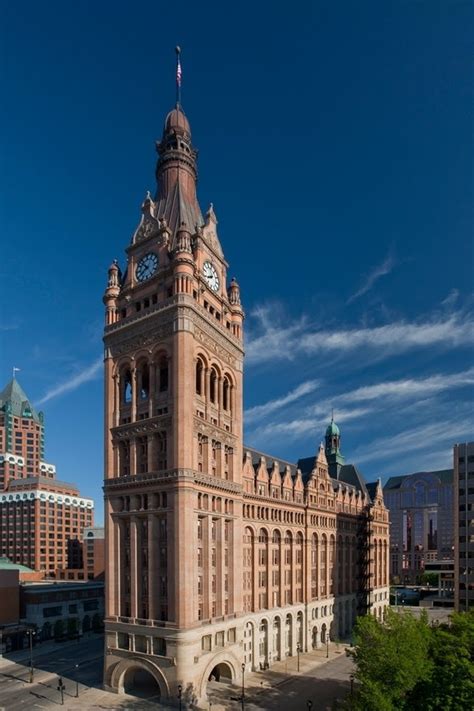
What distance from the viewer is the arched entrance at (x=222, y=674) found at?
7200 centimetres

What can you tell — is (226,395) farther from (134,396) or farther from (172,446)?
(172,446)

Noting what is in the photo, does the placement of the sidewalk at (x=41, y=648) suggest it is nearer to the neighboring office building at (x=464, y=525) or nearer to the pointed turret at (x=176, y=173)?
the neighboring office building at (x=464, y=525)

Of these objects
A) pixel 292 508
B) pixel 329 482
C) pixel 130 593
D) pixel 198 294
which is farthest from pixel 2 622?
pixel 198 294

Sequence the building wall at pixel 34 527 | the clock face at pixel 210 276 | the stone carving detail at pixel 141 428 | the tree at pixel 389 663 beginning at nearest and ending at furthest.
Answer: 1. the tree at pixel 389 663
2. the stone carving detail at pixel 141 428
3. the clock face at pixel 210 276
4. the building wall at pixel 34 527

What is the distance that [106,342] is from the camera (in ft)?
259

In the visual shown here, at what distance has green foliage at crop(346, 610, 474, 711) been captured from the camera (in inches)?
1808

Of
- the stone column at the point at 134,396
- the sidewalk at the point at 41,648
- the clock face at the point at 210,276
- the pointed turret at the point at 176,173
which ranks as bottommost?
the sidewalk at the point at 41,648

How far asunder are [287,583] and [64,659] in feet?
132

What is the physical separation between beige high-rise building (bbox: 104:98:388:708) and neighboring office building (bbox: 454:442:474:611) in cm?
3634

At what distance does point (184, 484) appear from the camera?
6494cm

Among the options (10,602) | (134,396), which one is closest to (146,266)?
(134,396)

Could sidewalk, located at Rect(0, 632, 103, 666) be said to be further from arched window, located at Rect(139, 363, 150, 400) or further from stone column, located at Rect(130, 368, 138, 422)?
arched window, located at Rect(139, 363, 150, 400)

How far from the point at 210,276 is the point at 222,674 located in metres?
55.7

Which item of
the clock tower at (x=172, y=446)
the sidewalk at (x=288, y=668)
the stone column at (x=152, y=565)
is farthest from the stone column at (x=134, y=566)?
the sidewalk at (x=288, y=668)
